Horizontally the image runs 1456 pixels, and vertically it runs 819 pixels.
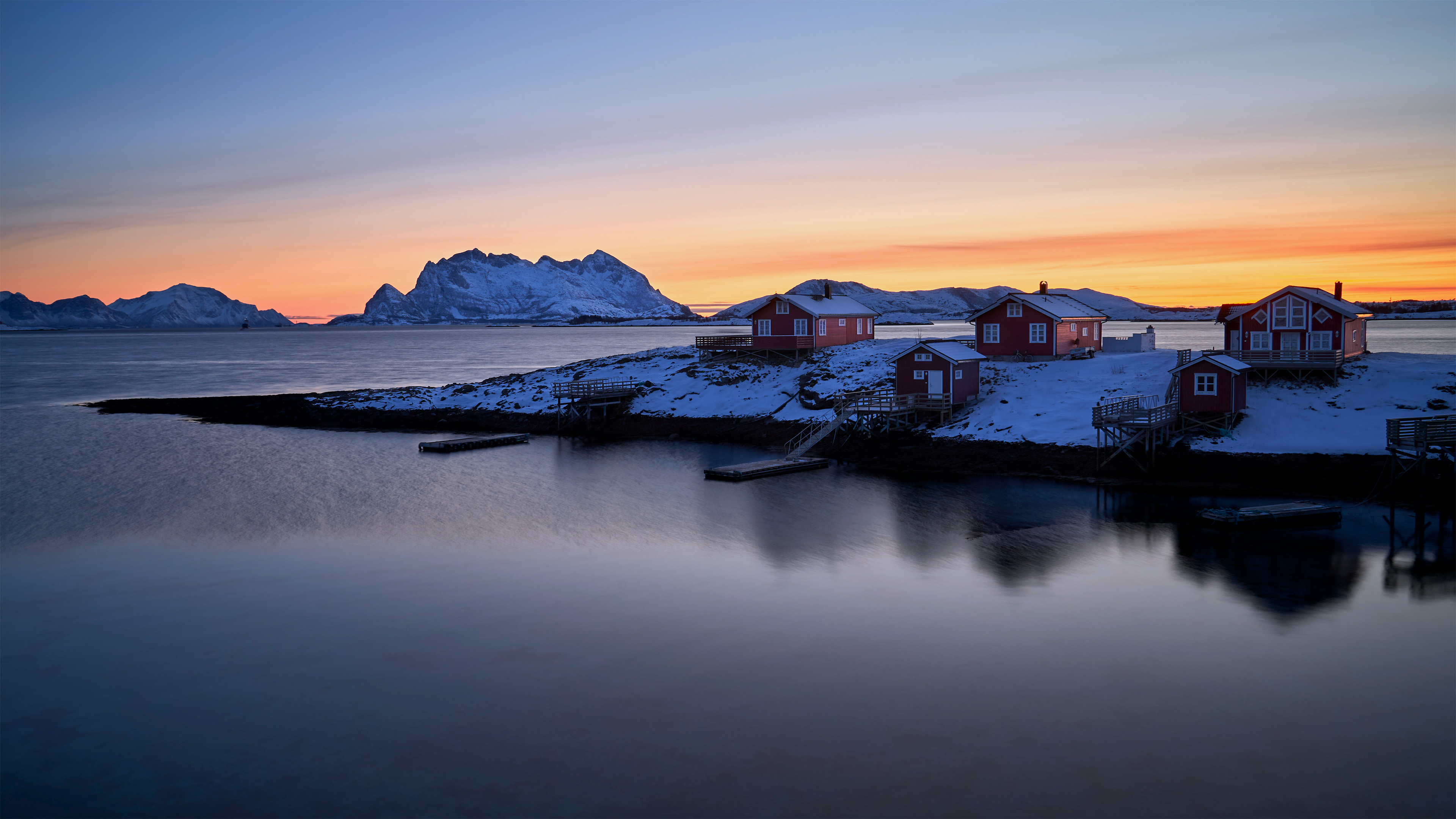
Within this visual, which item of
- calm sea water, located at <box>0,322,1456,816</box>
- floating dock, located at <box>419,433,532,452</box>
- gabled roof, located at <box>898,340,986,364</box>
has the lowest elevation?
calm sea water, located at <box>0,322,1456,816</box>

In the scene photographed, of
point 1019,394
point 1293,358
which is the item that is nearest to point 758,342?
point 1019,394

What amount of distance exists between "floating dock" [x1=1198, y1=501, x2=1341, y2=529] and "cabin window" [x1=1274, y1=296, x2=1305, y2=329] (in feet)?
63.0

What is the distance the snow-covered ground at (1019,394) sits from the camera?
42.2 meters

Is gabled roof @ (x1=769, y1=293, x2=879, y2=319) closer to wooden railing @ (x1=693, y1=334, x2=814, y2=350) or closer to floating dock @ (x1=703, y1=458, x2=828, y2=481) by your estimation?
wooden railing @ (x1=693, y1=334, x2=814, y2=350)

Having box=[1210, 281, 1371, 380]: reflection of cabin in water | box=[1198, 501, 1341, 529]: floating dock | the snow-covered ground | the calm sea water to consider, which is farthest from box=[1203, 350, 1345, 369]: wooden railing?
box=[1198, 501, 1341, 529]: floating dock

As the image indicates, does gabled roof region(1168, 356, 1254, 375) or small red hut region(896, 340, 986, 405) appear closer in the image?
gabled roof region(1168, 356, 1254, 375)

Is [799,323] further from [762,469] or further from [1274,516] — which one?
[1274,516]

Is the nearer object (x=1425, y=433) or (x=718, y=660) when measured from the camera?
(x=718, y=660)

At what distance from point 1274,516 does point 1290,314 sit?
2149 cm

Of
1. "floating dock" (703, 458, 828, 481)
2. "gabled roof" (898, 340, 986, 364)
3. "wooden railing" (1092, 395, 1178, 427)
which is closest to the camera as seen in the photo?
"wooden railing" (1092, 395, 1178, 427)

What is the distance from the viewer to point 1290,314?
1916 inches

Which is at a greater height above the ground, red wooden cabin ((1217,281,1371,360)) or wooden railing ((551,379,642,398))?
red wooden cabin ((1217,281,1371,360))

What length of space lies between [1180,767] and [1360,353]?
4536 cm

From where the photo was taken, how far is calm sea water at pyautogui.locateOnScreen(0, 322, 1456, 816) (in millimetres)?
15383
